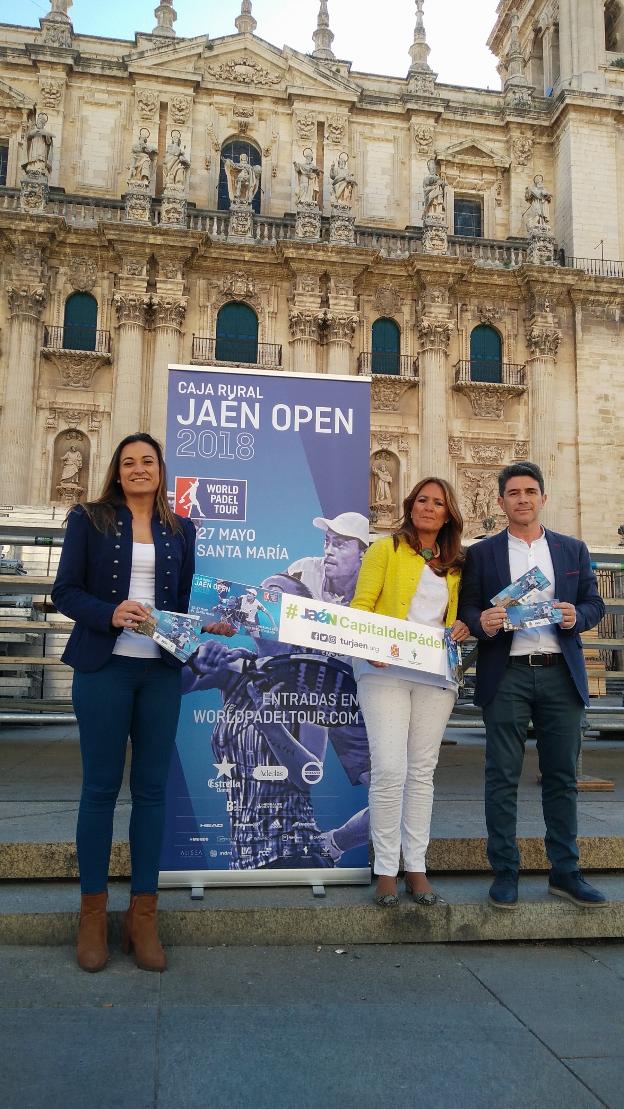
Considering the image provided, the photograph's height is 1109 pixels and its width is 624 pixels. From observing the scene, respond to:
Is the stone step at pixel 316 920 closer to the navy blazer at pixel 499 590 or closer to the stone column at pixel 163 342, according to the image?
the navy blazer at pixel 499 590

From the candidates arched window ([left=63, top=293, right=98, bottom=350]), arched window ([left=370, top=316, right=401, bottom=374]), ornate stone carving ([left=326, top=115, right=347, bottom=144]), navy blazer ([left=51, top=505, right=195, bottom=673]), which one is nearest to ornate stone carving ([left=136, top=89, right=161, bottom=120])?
ornate stone carving ([left=326, top=115, right=347, bottom=144])

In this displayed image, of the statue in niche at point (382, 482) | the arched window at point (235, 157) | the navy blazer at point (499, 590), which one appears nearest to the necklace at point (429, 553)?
the navy blazer at point (499, 590)

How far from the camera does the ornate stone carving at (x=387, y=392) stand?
23734 mm

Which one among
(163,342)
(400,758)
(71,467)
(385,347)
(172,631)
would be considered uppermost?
(385,347)

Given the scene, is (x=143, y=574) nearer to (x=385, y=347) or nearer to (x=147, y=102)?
(x=385, y=347)

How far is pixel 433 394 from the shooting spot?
23641 mm

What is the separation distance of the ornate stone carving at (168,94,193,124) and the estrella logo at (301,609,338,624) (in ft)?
82.3

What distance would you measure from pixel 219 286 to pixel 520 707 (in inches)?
854

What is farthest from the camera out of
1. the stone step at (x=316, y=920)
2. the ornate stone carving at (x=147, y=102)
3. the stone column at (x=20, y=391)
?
the ornate stone carving at (x=147, y=102)

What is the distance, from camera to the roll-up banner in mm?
3996

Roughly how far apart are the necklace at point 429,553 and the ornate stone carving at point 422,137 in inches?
997

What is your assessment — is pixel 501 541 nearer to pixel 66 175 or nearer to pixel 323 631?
pixel 323 631

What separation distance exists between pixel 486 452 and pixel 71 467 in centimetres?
1125

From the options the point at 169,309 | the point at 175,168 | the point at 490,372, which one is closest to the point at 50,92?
the point at 175,168
